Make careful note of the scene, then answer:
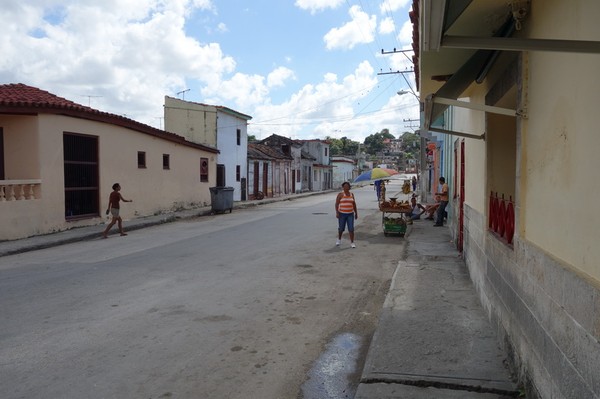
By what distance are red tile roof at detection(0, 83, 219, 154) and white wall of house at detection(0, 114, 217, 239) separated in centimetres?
22

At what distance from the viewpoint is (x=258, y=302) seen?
258 inches

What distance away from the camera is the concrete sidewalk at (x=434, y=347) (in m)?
3.78

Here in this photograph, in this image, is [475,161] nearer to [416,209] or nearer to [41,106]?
[416,209]

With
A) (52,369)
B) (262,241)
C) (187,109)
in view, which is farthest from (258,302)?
(187,109)

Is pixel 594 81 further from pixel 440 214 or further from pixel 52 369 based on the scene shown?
pixel 440 214

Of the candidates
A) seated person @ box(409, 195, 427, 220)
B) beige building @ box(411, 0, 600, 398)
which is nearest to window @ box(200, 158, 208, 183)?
seated person @ box(409, 195, 427, 220)

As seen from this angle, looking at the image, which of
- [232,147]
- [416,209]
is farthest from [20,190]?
[232,147]

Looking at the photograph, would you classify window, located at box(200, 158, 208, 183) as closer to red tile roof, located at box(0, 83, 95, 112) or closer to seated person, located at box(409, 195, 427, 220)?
red tile roof, located at box(0, 83, 95, 112)

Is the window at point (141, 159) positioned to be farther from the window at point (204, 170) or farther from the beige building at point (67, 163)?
the window at point (204, 170)

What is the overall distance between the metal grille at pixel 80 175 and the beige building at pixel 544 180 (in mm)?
13733

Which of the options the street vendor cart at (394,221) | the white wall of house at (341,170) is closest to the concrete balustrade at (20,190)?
the street vendor cart at (394,221)

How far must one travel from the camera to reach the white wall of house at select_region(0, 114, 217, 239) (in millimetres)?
13828

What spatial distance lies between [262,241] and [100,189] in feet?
24.6

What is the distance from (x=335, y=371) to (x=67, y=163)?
13824mm
